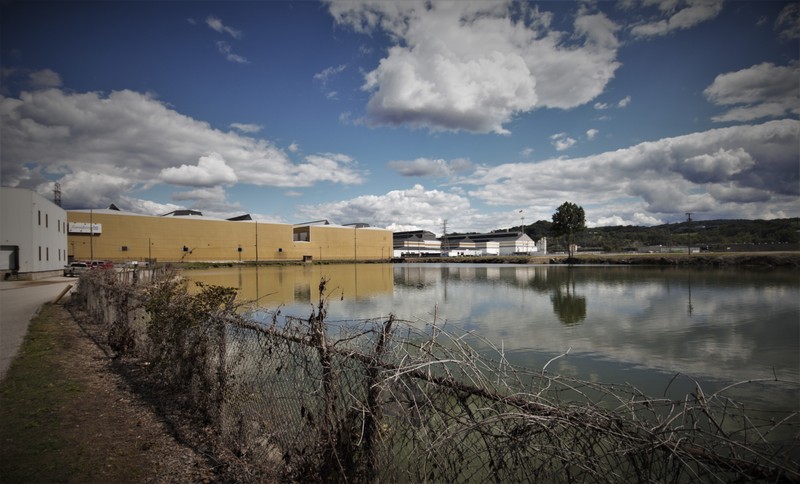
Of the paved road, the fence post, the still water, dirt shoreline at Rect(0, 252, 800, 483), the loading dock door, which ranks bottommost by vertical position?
the still water

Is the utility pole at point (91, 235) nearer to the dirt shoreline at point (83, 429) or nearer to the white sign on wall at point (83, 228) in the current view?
the white sign on wall at point (83, 228)

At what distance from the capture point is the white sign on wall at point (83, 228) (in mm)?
63838

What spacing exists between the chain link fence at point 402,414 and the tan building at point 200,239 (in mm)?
74116

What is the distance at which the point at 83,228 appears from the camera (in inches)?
2552

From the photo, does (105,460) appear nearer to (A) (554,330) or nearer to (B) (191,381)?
(B) (191,381)

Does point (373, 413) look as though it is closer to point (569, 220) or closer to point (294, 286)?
point (294, 286)

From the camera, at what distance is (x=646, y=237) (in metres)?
161

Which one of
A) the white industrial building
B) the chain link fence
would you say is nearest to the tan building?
the white industrial building

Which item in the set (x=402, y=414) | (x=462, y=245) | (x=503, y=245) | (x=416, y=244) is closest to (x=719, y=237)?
(x=503, y=245)

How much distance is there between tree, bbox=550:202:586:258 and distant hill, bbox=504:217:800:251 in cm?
2118

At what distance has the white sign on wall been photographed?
63838 mm

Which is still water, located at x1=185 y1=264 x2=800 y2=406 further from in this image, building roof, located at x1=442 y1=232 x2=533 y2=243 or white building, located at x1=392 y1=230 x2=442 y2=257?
building roof, located at x1=442 y1=232 x2=533 y2=243

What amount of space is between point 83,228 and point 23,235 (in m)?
36.7

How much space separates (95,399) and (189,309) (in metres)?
2.23
